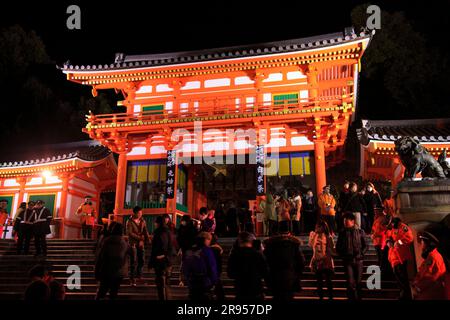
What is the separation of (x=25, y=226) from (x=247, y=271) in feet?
29.5

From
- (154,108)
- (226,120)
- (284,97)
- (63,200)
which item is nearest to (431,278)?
(226,120)

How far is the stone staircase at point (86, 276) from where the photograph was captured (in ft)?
25.9

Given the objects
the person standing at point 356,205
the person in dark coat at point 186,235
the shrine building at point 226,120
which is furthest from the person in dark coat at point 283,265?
the shrine building at point 226,120

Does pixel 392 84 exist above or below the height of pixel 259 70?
above

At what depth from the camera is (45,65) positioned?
36750 mm

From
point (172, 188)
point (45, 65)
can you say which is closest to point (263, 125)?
point (172, 188)

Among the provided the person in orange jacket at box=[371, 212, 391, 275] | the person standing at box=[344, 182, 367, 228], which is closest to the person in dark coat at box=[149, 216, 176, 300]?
the person in orange jacket at box=[371, 212, 391, 275]

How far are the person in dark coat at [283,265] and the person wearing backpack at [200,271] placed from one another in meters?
0.87

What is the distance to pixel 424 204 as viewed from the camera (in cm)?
776

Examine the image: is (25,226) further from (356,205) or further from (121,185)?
(356,205)

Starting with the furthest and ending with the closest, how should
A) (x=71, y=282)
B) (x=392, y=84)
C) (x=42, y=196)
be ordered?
(x=392, y=84), (x=42, y=196), (x=71, y=282)

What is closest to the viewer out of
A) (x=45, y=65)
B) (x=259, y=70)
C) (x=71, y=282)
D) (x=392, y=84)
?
(x=71, y=282)

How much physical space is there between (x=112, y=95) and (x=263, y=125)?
26191 millimetres
